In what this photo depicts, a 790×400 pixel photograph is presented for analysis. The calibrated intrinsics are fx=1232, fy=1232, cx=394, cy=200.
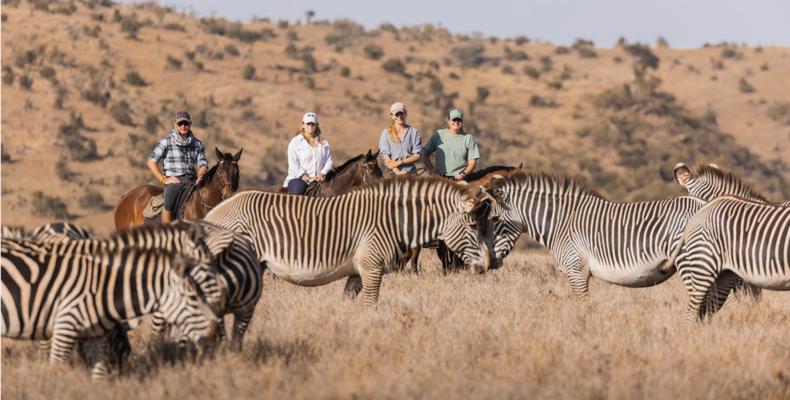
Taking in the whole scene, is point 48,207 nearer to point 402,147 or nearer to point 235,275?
point 402,147

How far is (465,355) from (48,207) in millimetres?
31789

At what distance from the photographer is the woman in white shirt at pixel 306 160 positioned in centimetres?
1514

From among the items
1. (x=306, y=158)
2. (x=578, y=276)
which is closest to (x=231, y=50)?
(x=306, y=158)

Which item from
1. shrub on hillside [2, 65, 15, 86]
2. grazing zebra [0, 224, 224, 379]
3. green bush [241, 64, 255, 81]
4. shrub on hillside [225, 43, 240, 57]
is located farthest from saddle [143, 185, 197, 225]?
shrub on hillside [225, 43, 240, 57]

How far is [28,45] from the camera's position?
5622 centimetres

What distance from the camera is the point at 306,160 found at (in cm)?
1523

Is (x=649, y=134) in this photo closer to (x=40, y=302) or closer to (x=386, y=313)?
(x=386, y=313)

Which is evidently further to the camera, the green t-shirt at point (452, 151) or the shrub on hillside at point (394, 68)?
the shrub on hillside at point (394, 68)

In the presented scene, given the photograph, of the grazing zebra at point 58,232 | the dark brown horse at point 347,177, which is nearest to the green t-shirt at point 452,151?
the dark brown horse at point 347,177

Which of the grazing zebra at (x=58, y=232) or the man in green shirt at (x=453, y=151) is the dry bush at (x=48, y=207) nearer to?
the man in green shirt at (x=453, y=151)

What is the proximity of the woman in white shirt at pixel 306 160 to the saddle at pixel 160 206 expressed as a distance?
4.24ft

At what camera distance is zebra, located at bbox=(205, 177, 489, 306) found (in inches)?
470

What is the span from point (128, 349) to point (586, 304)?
17.8ft

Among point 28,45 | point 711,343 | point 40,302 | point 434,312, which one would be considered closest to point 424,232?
point 434,312
